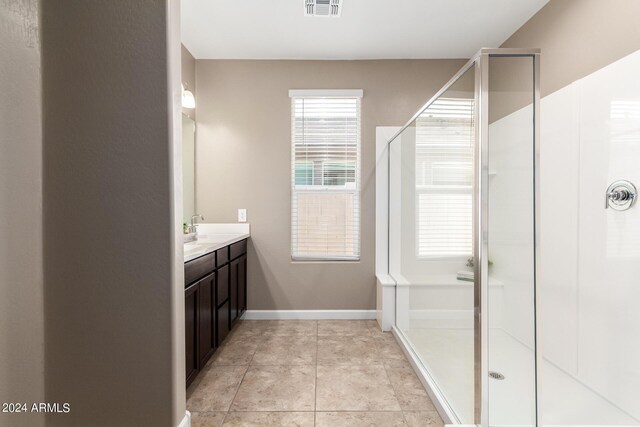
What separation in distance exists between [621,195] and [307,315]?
2551mm

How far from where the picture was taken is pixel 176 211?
1.46 metres

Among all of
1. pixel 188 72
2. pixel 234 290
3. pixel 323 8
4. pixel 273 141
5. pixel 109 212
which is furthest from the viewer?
pixel 273 141

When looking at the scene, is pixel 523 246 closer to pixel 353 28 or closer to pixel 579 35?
pixel 579 35

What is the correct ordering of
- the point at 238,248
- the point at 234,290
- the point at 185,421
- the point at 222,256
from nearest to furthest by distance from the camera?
the point at 185,421
the point at 222,256
the point at 234,290
the point at 238,248

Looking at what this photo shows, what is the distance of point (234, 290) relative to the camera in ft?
9.30

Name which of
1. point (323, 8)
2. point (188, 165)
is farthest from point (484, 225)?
point (188, 165)

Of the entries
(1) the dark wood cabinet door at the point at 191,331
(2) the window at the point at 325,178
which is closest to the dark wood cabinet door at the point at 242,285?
(2) the window at the point at 325,178

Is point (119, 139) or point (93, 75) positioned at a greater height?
point (93, 75)

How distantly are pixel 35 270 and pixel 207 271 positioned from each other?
916 millimetres

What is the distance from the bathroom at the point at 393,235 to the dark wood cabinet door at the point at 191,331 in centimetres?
2

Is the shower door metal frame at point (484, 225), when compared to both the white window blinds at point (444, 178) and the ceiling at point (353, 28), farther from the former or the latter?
the ceiling at point (353, 28)

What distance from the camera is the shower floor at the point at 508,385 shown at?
136 centimetres

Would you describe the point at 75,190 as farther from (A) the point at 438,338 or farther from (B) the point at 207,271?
(A) the point at 438,338

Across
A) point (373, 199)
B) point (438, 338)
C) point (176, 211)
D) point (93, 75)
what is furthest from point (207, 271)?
point (373, 199)
